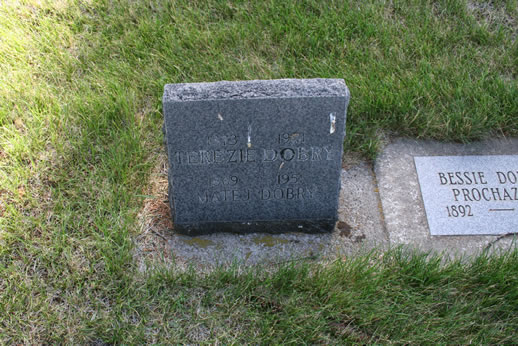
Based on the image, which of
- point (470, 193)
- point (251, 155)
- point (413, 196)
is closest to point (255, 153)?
point (251, 155)

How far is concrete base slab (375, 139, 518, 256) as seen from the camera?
2.76 metres

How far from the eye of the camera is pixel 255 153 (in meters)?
2.50

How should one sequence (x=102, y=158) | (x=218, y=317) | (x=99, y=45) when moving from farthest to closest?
(x=99, y=45) < (x=102, y=158) < (x=218, y=317)

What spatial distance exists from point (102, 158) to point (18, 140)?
0.52 metres

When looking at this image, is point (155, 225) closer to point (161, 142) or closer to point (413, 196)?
point (161, 142)

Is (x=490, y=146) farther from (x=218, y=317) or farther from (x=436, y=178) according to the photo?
(x=218, y=317)

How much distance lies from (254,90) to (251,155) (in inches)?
12.6

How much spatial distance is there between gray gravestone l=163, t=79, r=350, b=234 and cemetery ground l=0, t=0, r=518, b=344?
280 mm

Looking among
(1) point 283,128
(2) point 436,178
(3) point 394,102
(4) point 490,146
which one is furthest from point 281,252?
(4) point 490,146

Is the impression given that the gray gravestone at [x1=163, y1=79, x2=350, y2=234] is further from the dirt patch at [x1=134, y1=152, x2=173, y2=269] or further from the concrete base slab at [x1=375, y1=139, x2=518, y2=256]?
the concrete base slab at [x1=375, y1=139, x2=518, y2=256]

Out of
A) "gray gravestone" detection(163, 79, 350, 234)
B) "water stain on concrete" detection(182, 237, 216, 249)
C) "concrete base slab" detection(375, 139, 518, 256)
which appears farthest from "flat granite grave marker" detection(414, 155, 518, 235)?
"water stain on concrete" detection(182, 237, 216, 249)

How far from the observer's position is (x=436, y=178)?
3.02m

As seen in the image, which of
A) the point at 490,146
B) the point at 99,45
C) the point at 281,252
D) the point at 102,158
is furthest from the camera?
the point at 99,45

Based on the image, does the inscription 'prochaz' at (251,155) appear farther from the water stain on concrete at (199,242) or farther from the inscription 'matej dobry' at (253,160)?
the water stain on concrete at (199,242)
